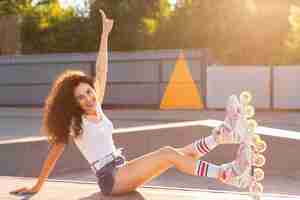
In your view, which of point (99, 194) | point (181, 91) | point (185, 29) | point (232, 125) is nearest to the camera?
point (232, 125)

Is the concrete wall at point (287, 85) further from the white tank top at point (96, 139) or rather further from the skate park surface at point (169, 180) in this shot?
the white tank top at point (96, 139)

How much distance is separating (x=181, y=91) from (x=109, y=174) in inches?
593

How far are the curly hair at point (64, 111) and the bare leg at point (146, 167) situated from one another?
0.46 m

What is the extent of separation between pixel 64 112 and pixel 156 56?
15.7 meters

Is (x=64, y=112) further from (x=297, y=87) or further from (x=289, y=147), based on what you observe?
(x=297, y=87)

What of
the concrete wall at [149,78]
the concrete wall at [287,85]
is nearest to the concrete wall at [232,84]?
the concrete wall at [149,78]

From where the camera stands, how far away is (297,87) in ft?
60.6

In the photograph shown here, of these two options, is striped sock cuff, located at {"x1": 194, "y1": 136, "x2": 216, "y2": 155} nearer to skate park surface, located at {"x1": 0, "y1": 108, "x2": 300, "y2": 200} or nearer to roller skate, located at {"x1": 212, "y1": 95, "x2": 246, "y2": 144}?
roller skate, located at {"x1": 212, "y1": 95, "x2": 246, "y2": 144}

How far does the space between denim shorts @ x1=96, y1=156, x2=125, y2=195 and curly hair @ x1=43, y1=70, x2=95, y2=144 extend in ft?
1.08

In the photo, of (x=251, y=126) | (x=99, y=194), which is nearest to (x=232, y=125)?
(x=251, y=126)

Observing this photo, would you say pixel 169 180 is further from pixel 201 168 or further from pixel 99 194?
pixel 201 168

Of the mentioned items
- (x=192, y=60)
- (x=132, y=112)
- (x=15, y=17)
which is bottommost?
(x=132, y=112)

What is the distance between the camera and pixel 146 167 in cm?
445

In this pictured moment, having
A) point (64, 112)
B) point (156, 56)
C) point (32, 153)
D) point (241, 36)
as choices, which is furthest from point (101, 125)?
point (241, 36)
